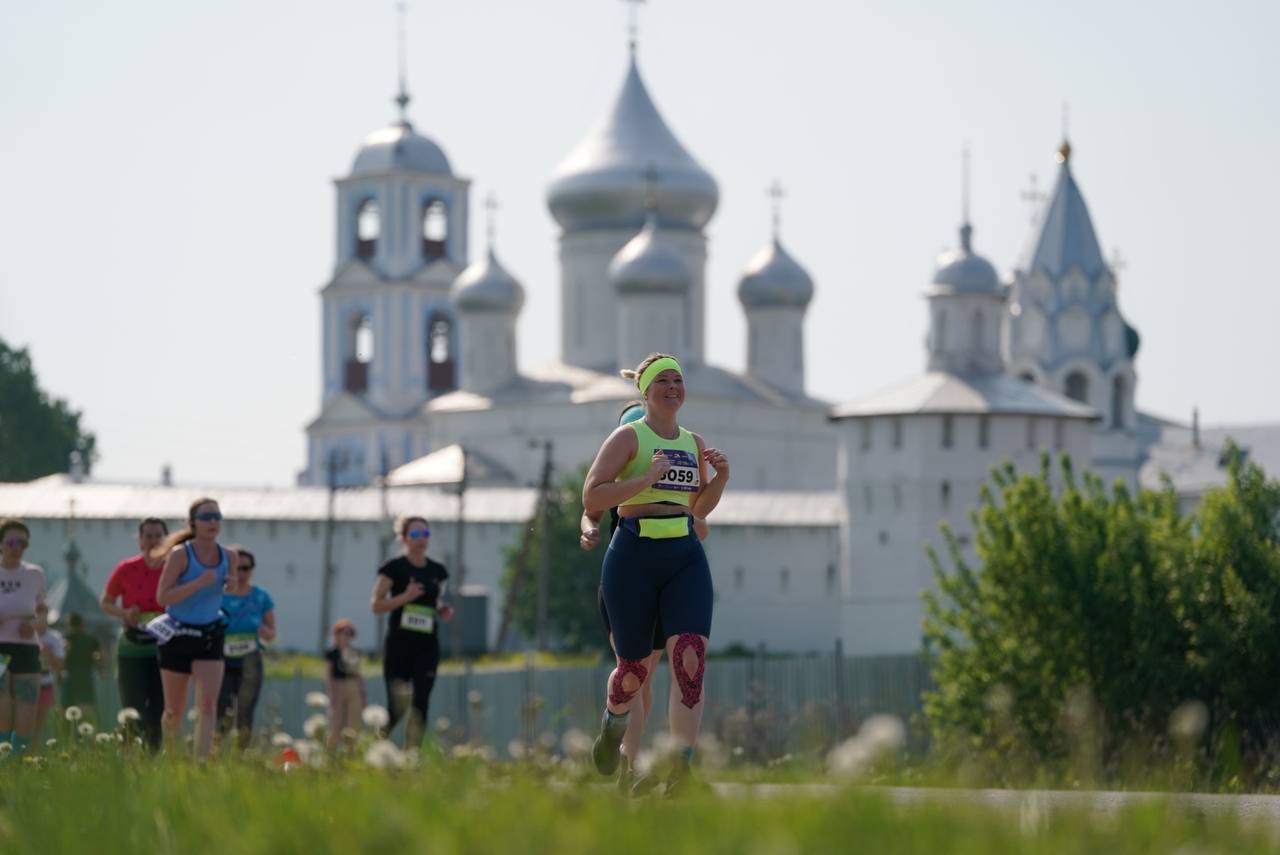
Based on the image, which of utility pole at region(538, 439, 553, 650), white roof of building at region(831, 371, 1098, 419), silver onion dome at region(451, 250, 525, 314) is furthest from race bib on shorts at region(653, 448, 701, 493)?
silver onion dome at region(451, 250, 525, 314)

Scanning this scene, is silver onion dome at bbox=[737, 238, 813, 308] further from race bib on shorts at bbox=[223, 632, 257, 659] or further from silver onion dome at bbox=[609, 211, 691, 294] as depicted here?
race bib on shorts at bbox=[223, 632, 257, 659]

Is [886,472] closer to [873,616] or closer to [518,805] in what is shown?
[873,616]

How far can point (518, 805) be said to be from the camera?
4879 mm

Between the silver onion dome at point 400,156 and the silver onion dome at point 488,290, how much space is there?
7.69 meters

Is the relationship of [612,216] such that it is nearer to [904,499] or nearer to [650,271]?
[650,271]

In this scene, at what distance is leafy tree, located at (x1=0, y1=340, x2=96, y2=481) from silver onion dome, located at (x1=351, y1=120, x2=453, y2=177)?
12.8 meters

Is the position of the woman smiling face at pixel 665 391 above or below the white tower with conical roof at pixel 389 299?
below

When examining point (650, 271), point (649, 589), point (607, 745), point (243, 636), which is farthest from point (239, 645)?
point (650, 271)

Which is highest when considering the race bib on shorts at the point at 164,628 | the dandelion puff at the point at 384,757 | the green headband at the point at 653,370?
the green headband at the point at 653,370

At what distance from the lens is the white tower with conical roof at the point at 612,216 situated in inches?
3024

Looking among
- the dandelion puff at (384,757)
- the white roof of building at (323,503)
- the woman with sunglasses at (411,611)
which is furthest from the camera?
the white roof of building at (323,503)

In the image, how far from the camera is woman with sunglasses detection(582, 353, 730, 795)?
8242 mm

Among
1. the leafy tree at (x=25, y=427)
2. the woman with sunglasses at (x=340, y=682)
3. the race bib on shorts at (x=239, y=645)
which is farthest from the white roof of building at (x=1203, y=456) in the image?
the race bib on shorts at (x=239, y=645)

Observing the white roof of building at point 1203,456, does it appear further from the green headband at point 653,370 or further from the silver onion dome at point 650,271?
the green headband at point 653,370
